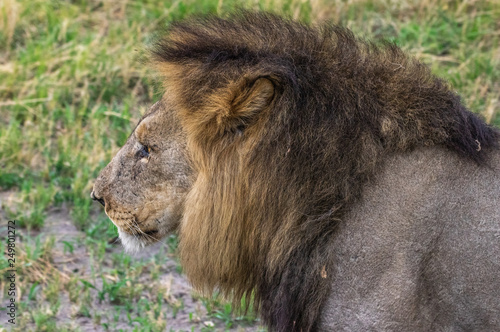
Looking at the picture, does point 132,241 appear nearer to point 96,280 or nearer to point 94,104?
point 96,280

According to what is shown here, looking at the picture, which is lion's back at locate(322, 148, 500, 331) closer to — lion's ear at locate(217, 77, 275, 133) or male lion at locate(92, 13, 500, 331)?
male lion at locate(92, 13, 500, 331)

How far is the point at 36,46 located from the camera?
6176 mm

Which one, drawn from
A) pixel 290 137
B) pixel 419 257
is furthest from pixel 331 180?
pixel 419 257

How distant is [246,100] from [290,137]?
21 cm

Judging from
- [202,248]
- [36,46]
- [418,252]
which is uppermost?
[418,252]

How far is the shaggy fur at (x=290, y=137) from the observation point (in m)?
2.69

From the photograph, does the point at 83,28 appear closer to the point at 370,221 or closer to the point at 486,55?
the point at 486,55

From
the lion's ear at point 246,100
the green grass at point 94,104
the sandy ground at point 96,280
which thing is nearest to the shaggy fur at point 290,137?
the lion's ear at point 246,100

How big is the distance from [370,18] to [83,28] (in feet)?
8.31

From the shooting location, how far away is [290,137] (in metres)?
2.70

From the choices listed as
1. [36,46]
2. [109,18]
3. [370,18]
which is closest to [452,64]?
[370,18]

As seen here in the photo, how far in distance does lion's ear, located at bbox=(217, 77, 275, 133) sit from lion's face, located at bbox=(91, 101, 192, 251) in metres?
0.33

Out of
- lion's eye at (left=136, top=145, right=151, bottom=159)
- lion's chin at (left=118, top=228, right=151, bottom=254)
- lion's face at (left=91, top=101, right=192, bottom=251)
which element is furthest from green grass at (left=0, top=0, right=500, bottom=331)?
lion's eye at (left=136, top=145, right=151, bottom=159)

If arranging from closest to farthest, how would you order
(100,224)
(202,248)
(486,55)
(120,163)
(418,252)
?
(418,252) → (202,248) → (120,163) → (100,224) → (486,55)
